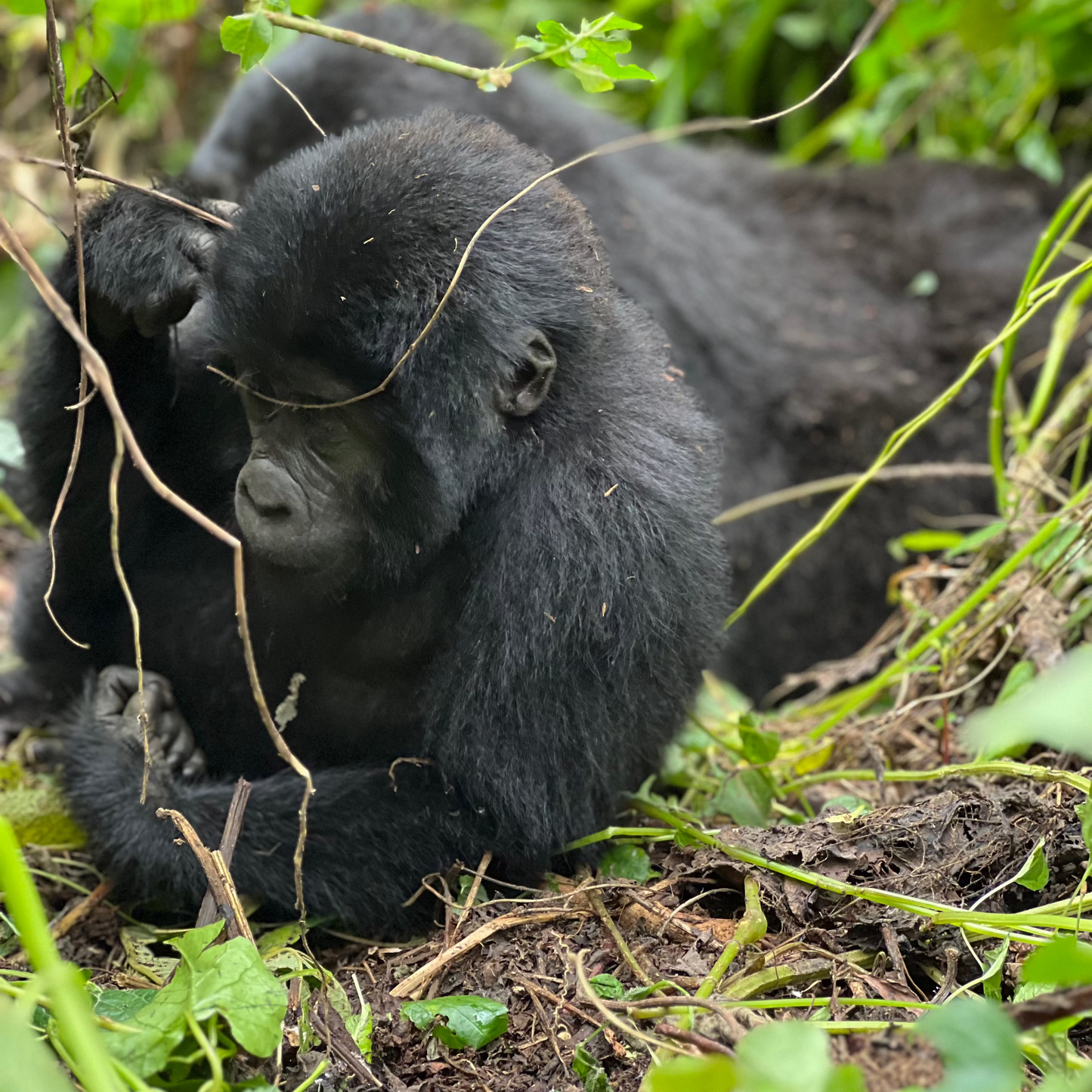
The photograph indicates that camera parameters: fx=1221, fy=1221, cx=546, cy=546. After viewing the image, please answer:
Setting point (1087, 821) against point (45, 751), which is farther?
point (45, 751)

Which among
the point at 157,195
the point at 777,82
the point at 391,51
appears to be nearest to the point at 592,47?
the point at 391,51

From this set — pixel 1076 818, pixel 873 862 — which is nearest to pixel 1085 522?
pixel 1076 818

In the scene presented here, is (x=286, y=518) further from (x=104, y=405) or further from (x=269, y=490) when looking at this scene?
(x=104, y=405)

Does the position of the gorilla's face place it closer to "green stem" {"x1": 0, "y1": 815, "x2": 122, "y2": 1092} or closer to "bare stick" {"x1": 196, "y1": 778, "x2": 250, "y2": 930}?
"bare stick" {"x1": 196, "y1": 778, "x2": 250, "y2": 930}

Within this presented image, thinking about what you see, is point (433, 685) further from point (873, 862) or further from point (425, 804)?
point (873, 862)

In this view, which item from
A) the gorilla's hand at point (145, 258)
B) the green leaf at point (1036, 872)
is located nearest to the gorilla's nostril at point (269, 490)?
the gorilla's hand at point (145, 258)

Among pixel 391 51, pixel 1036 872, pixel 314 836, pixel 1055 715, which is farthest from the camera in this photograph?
pixel 314 836

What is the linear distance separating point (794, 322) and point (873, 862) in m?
2.83

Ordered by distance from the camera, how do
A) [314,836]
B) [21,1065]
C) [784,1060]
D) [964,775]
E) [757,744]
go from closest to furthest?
[21,1065]
[784,1060]
[314,836]
[964,775]
[757,744]

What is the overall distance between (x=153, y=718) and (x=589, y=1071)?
1134mm

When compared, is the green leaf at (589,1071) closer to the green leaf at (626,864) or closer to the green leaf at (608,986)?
the green leaf at (608,986)

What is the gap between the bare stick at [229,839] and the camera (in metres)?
1.90

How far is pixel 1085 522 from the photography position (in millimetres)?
2500

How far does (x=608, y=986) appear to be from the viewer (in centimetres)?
190
